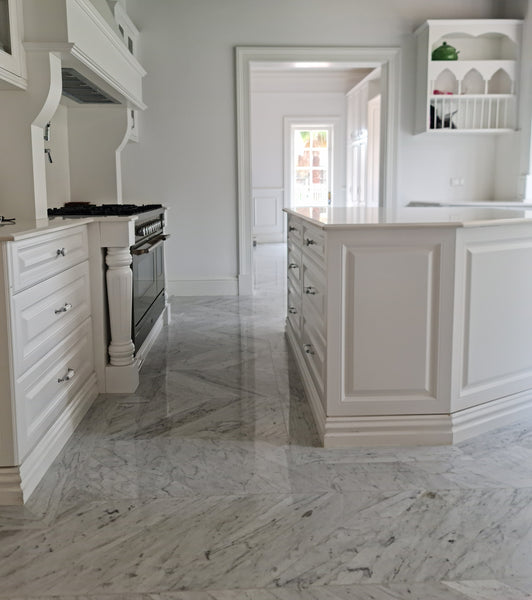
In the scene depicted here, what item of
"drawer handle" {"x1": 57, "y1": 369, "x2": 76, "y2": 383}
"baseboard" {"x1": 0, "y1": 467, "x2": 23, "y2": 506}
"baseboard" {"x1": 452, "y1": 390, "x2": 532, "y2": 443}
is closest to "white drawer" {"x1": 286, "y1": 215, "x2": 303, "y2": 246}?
"baseboard" {"x1": 452, "y1": 390, "x2": 532, "y2": 443}

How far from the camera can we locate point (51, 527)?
6.42 ft

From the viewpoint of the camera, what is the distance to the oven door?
3.52 meters

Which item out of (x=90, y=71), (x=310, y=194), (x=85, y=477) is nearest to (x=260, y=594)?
(x=85, y=477)

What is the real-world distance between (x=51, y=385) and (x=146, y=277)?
5.09ft

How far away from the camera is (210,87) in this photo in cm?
602

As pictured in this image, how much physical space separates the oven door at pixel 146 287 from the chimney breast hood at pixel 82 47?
3.23ft

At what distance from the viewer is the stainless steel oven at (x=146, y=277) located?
11.6ft

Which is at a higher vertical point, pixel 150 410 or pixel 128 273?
pixel 128 273

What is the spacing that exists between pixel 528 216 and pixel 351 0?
13.2ft

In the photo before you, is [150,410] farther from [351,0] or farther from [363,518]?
[351,0]

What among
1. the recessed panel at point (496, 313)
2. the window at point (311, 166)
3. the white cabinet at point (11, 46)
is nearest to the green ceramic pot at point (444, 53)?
the recessed panel at point (496, 313)

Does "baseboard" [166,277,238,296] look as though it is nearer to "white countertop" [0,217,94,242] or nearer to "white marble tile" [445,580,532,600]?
"white countertop" [0,217,94,242]

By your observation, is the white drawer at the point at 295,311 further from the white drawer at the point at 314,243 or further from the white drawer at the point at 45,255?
the white drawer at the point at 45,255

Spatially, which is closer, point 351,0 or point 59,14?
point 59,14
